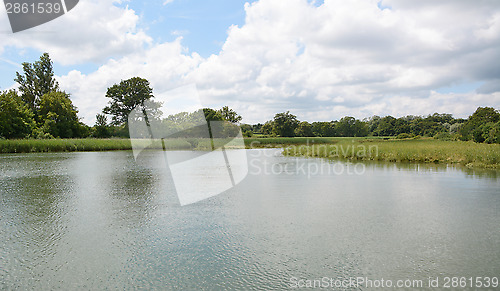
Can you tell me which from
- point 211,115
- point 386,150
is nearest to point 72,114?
point 211,115

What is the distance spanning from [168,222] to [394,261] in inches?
170

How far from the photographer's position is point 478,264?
4.57 metres

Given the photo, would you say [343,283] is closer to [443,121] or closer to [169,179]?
[169,179]

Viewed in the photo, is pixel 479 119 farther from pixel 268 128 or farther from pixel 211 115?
pixel 268 128

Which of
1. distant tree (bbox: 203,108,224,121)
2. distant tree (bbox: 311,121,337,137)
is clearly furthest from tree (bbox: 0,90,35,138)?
distant tree (bbox: 311,121,337,137)

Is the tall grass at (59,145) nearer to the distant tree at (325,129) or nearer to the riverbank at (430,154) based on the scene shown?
the riverbank at (430,154)

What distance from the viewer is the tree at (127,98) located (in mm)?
61969

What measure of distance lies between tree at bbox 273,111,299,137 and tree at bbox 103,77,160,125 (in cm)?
3933

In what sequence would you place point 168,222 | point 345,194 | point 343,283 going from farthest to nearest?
point 345,194
point 168,222
point 343,283

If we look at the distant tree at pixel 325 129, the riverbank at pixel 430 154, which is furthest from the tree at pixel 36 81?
the distant tree at pixel 325 129

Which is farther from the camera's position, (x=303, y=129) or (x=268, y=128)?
(x=268, y=128)

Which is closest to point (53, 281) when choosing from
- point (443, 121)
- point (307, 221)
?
point (307, 221)

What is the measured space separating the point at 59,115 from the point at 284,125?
193 feet

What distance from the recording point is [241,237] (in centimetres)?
568
